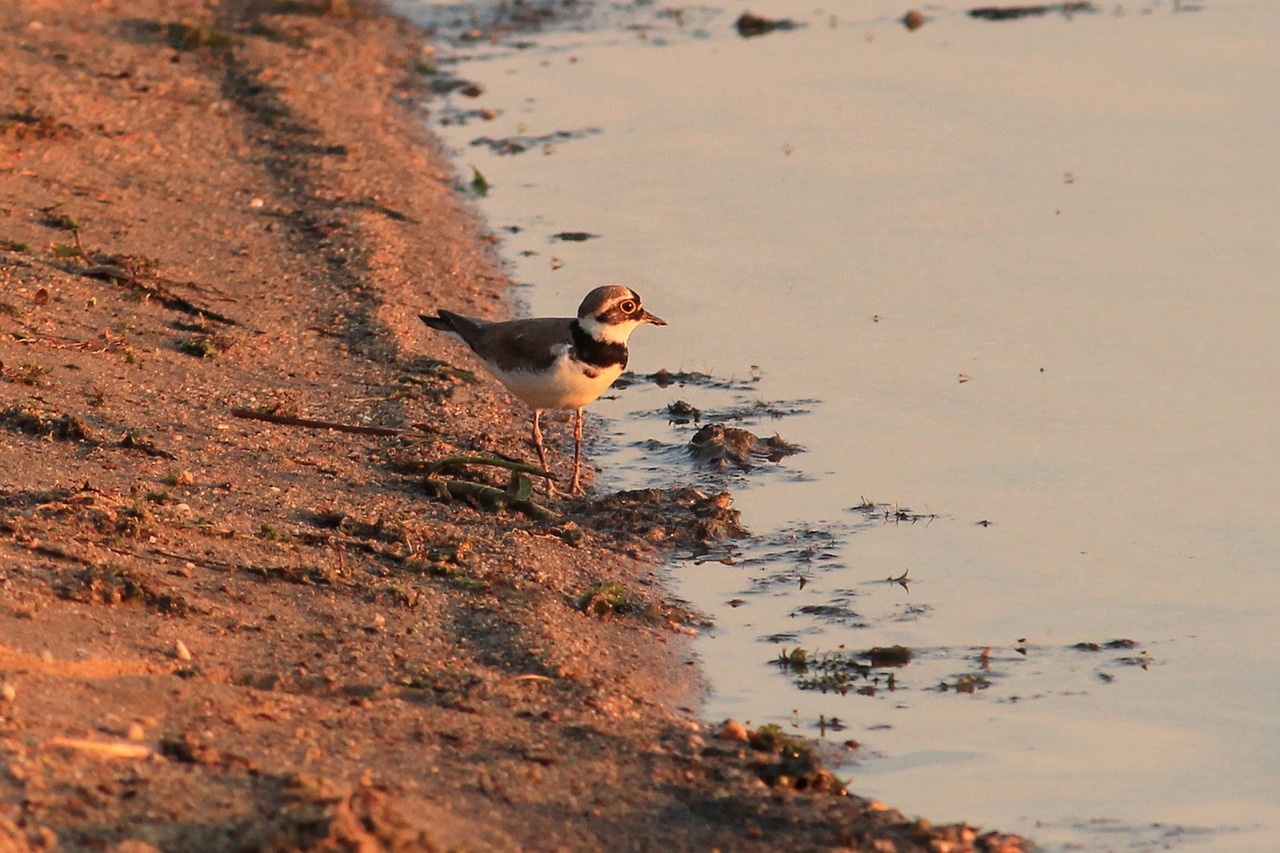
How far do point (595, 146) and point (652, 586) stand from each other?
714 cm

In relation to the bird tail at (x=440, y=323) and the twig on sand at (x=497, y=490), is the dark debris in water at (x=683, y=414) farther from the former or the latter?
the twig on sand at (x=497, y=490)

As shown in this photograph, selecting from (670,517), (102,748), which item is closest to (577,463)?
(670,517)

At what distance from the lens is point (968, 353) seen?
9.32 metres

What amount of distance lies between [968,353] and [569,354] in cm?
273

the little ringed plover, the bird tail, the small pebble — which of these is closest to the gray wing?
the little ringed plover

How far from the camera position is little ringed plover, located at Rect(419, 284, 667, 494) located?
7.63 metres

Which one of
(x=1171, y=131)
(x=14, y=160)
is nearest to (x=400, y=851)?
(x=14, y=160)

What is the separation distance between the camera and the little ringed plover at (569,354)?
763 centimetres

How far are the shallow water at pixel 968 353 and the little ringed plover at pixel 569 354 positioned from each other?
0.52m

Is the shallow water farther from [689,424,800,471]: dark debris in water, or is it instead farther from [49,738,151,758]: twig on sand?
[49,738,151,758]: twig on sand

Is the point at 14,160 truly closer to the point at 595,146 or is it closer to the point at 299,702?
the point at 595,146

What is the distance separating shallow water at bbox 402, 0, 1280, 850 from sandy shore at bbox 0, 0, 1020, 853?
473 millimetres

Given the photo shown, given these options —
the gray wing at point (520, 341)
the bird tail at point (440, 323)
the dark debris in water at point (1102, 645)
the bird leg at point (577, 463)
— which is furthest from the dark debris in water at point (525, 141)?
the dark debris in water at point (1102, 645)

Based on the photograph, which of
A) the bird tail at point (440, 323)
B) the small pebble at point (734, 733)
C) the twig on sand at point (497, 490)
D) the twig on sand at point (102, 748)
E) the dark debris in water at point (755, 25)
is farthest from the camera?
the dark debris in water at point (755, 25)
